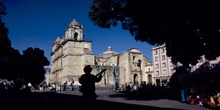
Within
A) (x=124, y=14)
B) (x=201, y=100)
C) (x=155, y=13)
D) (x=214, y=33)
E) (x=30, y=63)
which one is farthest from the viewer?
(x=30, y=63)

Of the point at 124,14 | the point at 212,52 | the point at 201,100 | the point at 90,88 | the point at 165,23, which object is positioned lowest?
the point at 201,100

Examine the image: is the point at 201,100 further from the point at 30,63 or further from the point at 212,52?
the point at 30,63

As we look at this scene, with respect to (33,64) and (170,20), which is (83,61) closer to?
(33,64)

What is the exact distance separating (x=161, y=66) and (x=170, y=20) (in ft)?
151

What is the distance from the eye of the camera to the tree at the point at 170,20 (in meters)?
14.0

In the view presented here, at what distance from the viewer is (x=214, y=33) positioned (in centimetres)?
1609

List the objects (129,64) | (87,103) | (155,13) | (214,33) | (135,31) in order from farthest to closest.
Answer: (129,64), (135,31), (214,33), (155,13), (87,103)

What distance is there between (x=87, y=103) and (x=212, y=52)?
1558 cm

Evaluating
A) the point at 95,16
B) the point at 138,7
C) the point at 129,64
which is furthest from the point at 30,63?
the point at 138,7

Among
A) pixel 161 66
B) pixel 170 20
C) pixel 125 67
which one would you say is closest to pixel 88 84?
pixel 170 20

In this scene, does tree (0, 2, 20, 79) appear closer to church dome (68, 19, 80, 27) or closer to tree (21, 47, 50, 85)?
tree (21, 47, 50, 85)

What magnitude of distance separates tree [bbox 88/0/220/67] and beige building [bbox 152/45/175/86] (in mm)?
37519

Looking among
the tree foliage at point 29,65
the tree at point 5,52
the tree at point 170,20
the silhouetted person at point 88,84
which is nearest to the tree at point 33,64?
the tree foliage at point 29,65

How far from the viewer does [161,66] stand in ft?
197
